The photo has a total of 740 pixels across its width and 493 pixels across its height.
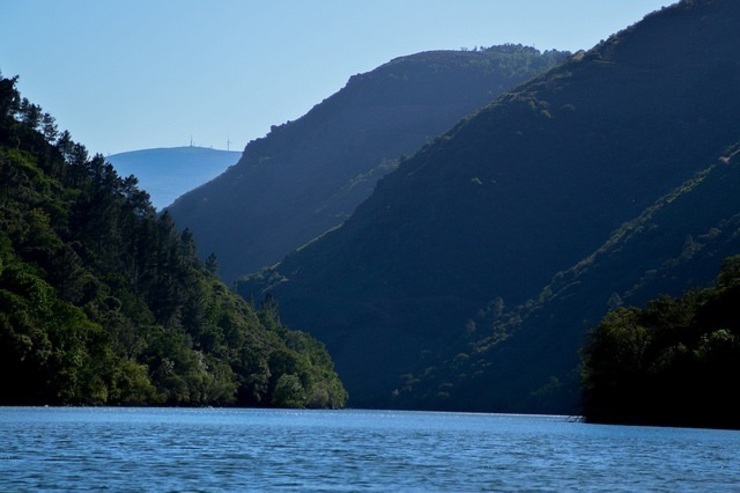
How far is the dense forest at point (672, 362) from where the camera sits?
4680 inches

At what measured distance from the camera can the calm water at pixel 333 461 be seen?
51.4m

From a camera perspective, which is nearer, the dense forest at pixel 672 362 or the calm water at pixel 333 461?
the calm water at pixel 333 461

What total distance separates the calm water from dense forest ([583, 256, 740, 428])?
21227mm

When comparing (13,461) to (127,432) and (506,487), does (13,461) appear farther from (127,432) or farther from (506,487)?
(127,432)

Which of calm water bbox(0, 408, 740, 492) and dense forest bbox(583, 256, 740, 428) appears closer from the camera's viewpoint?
calm water bbox(0, 408, 740, 492)

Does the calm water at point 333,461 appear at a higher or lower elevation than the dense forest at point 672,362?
lower

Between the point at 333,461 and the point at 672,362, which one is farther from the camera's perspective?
the point at 672,362

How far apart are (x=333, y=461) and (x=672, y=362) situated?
220 ft

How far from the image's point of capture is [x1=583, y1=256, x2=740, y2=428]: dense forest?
390 ft

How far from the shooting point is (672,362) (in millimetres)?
124938

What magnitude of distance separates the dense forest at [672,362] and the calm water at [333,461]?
2123cm

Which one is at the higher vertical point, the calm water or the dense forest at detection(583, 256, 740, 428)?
the dense forest at detection(583, 256, 740, 428)

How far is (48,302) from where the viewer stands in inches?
6004

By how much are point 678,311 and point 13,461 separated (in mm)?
96222
